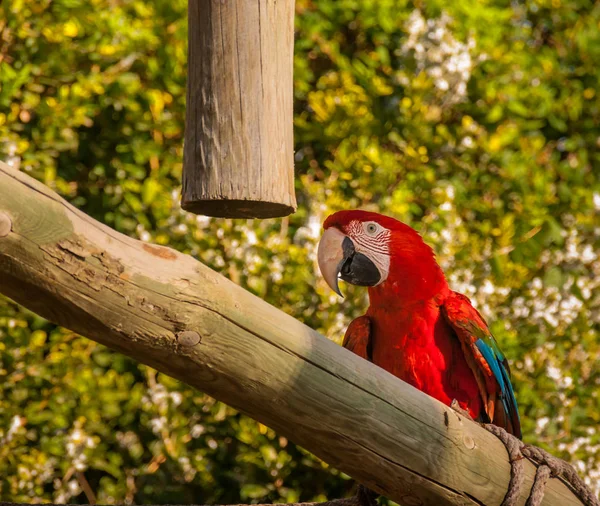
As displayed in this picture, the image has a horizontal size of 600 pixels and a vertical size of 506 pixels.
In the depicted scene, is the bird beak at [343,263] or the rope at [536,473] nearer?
the rope at [536,473]

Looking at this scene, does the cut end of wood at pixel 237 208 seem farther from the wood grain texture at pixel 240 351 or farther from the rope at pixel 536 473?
the rope at pixel 536 473

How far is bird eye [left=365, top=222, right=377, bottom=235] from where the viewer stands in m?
2.10

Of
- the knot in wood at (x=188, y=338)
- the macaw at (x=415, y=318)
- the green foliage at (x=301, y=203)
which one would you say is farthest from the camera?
the green foliage at (x=301, y=203)

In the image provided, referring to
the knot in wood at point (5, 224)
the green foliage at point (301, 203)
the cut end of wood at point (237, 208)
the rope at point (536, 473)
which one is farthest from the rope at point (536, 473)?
the green foliage at point (301, 203)

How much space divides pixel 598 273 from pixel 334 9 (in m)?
1.48

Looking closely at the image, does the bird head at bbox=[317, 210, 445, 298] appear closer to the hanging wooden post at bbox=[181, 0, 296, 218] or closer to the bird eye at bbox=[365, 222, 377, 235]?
the bird eye at bbox=[365, 222, 377, 235]

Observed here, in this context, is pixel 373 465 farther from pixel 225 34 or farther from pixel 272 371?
pixel 225 34

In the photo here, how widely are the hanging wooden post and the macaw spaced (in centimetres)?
74

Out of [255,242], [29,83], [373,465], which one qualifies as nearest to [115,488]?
[255,242]

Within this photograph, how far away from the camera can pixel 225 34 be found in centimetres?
137

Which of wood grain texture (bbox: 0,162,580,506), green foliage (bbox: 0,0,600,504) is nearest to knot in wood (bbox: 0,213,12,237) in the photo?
wood grain texture (bbox: 0,162,580,506)

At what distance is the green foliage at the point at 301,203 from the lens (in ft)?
8.81

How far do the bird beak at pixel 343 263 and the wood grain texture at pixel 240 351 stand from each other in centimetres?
75

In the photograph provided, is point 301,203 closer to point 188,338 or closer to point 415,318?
point 415,318
